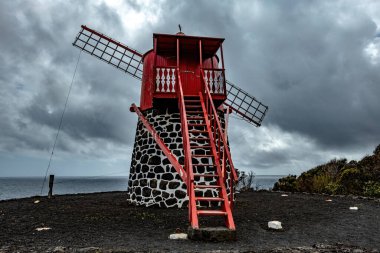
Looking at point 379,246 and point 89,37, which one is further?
point 89,37

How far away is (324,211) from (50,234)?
8.36m

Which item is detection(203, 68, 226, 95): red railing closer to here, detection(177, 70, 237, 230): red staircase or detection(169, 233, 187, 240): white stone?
detection(177, 70, 237, 230): red staircase

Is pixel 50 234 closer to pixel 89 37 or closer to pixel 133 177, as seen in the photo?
pixel 133 177

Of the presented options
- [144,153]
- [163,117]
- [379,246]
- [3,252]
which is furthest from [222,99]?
[3,252]

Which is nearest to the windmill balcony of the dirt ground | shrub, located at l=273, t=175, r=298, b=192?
the dirt ground

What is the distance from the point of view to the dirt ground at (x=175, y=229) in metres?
6.07

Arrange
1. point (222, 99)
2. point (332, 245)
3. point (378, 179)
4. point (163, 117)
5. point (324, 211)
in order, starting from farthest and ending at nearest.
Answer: point (378, 179)
point (163, 117)
point (222, 99)
point (324, 211)
point (332, 245)

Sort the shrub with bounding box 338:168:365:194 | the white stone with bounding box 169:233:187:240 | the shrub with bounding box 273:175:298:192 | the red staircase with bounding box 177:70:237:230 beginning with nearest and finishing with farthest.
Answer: the white stone with bounding box 169:233:187:240 → the red staircase with bounding box 177:70:237:230 → the shrub with bounding box 338:168:365:194 → the shrub with bounding box 273:175:298:192

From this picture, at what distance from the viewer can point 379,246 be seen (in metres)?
6.25

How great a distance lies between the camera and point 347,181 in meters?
17.0

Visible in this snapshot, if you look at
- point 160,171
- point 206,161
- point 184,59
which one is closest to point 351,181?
point 206,161

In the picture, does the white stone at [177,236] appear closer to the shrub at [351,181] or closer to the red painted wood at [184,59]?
the red painted wood at [184,59]

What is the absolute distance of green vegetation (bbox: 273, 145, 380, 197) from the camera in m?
15.9

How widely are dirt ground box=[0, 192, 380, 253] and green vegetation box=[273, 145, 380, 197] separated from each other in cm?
394
